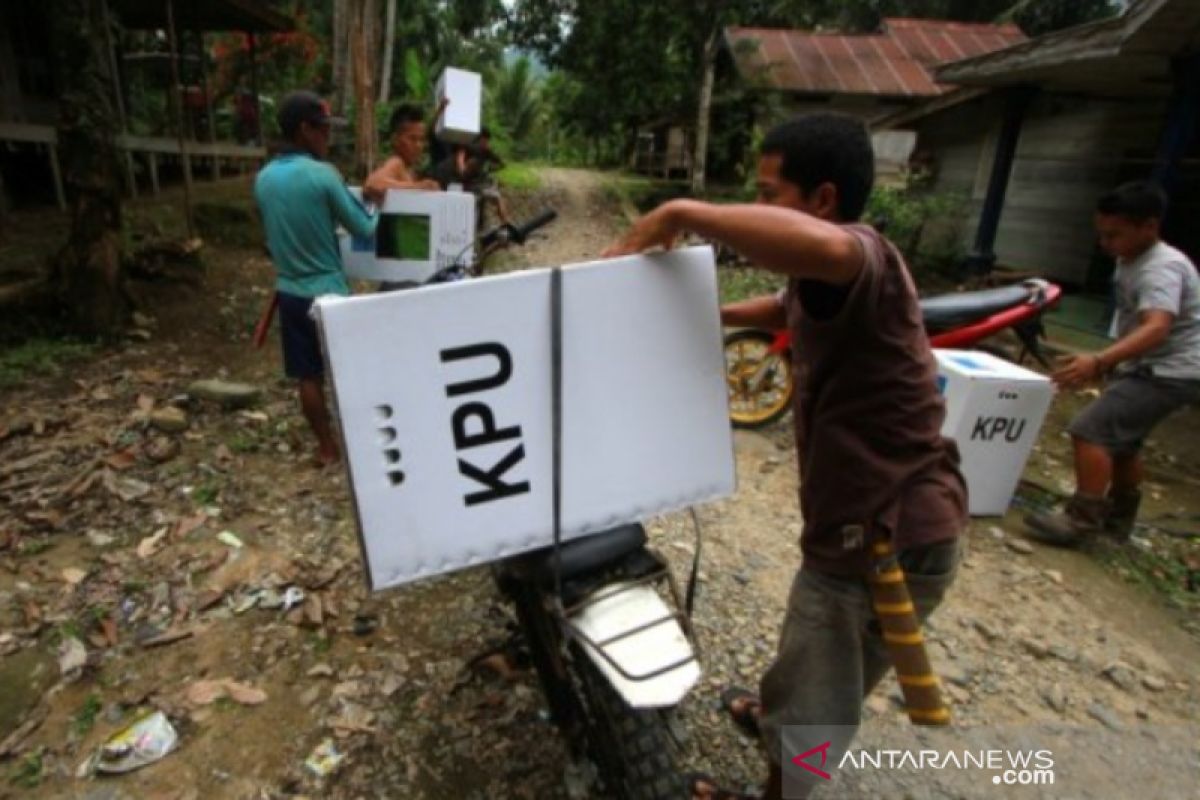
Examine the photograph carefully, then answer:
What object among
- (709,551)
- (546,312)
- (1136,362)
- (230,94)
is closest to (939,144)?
(1136,362)

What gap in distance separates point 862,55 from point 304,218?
→ 753 inches

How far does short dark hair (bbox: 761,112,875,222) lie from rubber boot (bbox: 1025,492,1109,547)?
3072mm

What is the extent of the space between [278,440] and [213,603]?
1.52 m

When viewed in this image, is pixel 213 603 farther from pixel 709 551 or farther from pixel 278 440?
pixel 709 551

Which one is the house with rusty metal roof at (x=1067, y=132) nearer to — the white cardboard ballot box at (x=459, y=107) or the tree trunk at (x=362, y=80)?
the white cardboard ballot box at (x=459, y=107)

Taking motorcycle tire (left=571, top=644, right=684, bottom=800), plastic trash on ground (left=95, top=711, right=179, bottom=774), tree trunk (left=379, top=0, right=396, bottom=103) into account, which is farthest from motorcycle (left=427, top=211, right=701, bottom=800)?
tree trunk (left=379, top=0, right=396, bottom=103)

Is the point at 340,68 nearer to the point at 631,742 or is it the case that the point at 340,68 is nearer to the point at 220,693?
the point at 220,693

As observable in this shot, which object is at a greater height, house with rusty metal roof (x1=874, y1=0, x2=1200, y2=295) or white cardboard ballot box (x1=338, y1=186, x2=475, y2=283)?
house with rusty metal roof (x1=874, y1=0, x2=1200, y2=295)

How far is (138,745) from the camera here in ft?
7.01

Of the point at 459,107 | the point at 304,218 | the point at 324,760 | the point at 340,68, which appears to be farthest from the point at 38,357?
the point at 340,68

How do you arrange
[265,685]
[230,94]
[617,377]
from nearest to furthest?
[617,377] → [265,685] → [230,94]

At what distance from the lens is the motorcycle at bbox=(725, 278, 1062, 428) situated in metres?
4.59

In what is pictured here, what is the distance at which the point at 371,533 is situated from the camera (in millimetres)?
1414

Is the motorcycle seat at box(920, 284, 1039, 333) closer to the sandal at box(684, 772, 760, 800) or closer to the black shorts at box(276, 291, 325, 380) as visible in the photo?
the sandal at box(684, 772, 760, 800)
